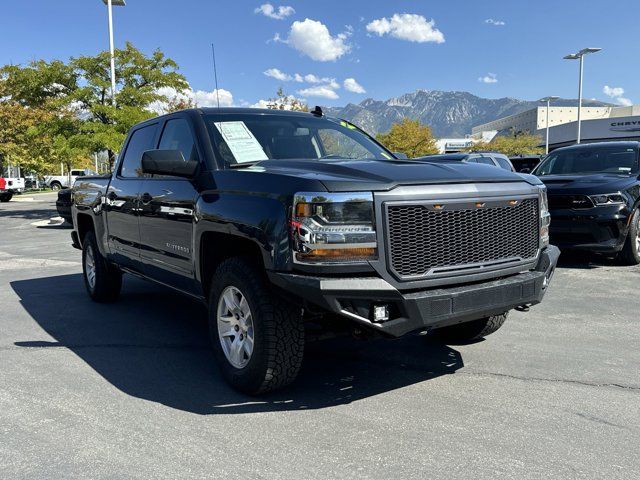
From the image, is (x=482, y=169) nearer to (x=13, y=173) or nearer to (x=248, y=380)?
(x=248, y=380)

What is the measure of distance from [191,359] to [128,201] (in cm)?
169

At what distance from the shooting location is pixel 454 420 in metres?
3.26

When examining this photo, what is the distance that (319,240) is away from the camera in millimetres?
3029

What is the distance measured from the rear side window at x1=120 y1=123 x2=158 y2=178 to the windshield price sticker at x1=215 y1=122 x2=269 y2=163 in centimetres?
111

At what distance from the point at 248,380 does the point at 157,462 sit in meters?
0.83

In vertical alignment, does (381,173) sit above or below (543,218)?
above

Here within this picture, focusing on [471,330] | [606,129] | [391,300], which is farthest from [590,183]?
[606,129]

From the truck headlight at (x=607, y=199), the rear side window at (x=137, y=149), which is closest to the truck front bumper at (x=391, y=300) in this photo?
the rear side window at (x=137, y=149)

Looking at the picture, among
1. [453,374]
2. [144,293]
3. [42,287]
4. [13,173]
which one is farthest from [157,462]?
[13,173]

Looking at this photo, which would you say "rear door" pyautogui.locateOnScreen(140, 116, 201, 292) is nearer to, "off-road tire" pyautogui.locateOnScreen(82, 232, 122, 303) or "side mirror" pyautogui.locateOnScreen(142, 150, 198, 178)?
"side mirror" pyautogui.locateOnScreen(142, 150, 198, 178)

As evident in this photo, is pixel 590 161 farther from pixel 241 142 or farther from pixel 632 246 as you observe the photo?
pixel 241 142

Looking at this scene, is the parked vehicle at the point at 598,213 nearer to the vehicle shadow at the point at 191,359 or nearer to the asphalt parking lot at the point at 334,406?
the asphalt parking lot at the point at 334,406

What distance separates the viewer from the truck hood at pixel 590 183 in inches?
305

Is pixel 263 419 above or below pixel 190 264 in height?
below
